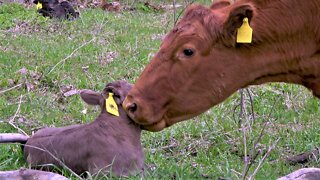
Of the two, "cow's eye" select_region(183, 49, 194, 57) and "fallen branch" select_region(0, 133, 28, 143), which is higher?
"cow's eye" select_region(183, 49, 194, 57)

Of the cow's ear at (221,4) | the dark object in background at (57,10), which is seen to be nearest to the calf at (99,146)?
the cow's ear at (221,4)

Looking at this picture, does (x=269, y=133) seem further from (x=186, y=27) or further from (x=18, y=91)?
(x=18, y=91)

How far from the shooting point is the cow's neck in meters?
5.18

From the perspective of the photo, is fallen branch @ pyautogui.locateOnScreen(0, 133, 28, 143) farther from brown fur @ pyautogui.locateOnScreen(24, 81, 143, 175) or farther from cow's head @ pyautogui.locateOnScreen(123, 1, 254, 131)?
cow's head @ pyautogui.locateOnScreen(123, 1, 254, 131)

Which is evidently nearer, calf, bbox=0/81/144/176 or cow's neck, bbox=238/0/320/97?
cow's neck, bbox=238/0/320/97

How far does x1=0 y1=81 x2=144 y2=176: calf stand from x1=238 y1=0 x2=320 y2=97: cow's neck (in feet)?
3.13

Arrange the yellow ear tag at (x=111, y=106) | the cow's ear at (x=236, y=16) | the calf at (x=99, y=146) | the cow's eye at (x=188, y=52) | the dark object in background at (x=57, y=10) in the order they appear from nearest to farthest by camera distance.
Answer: the cow's ear at (x=236, y=16), the cow's eye at (x=188, y=52), the calf at (x=99, y=146), the yellow ear tag at (x=111, y=106), the dark object in background at (x=57, y=10)

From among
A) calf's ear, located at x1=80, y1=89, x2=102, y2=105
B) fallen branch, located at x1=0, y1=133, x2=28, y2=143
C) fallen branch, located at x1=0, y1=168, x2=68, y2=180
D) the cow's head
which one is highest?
the cow's head

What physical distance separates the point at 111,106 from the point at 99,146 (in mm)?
310

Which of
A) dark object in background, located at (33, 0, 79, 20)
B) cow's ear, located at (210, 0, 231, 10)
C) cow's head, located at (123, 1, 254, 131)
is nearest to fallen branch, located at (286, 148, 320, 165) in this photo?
cow's head, located at (123, 1, 254, 131)

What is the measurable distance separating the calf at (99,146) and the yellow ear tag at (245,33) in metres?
1.00

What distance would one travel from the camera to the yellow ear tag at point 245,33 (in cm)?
497

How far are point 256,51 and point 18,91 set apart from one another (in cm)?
381

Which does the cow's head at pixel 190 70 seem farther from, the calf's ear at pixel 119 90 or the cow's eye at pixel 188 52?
the calf's ear at pixel 119 90
